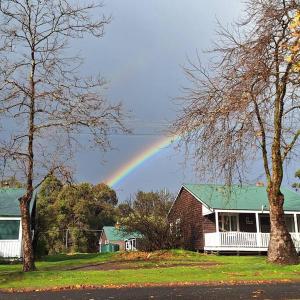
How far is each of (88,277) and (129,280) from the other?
74.0 inches

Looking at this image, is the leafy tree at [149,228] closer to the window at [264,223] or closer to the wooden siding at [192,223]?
the wooden siding at [192,223]

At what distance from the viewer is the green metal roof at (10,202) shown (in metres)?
33.9

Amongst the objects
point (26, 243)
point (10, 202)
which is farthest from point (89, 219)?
point (26, 243)

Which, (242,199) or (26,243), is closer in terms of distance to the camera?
(26,243)

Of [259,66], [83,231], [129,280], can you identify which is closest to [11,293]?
[129,280]

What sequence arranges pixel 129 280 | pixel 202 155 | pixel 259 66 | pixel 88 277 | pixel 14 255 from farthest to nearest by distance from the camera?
1. pixel 14 255
2. pixel 202 155
3. pixel 88 277
4. pixel 129 280
5. pixel 259 66

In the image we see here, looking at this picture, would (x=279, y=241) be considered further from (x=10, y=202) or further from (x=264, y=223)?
(x=10, y=202)

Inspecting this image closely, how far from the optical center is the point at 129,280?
16.1 m

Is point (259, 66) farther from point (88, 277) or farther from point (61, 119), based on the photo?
point (61, 119)

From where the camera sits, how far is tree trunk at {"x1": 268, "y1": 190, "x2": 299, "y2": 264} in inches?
843

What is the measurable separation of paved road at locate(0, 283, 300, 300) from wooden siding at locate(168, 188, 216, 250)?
959 inches

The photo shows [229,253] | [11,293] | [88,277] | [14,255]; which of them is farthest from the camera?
[229,253]

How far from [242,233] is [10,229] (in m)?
16.4

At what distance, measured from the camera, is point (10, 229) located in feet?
111
